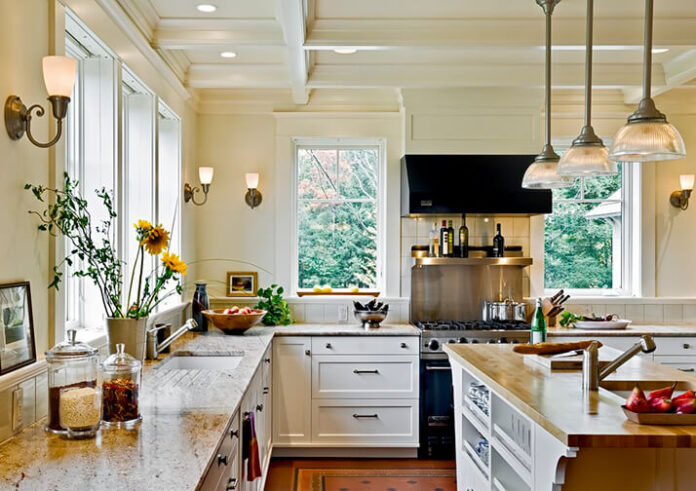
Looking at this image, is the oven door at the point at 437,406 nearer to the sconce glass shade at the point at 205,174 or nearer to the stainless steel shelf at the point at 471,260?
the stainless steel shelf at the point at 471,260

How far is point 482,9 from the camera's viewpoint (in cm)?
356

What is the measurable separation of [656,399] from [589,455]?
0.31 meters

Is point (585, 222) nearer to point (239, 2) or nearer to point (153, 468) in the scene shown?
point (239, 2)

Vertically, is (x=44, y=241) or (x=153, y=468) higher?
(x=44, y=241)

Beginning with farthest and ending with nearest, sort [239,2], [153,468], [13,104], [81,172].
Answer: [239,2] < [81,172] < [13,104] < [153,468]

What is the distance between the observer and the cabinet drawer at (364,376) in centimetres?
464

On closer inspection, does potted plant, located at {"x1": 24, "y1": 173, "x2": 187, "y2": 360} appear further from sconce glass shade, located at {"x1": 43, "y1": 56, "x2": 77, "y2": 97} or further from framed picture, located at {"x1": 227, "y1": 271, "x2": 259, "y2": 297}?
framed picture, located at {"x1": 227, "y1": 271, "x2": 259, "y2": 297}

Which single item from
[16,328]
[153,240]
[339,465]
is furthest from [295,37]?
[339,465]

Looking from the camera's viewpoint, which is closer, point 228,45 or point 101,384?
point 101,384

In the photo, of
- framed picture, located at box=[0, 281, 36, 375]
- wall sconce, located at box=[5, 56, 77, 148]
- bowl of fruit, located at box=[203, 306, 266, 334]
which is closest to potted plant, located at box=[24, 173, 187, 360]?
framed picture, located at box=[0, 281, 36, 375]

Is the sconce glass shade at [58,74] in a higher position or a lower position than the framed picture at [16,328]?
higher

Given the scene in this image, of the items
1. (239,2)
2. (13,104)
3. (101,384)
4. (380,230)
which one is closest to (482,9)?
(239,2)

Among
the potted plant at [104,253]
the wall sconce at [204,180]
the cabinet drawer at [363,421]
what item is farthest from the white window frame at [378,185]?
the potted plant at [104,253]

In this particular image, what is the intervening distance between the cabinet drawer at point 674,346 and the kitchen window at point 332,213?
7.20 ft
